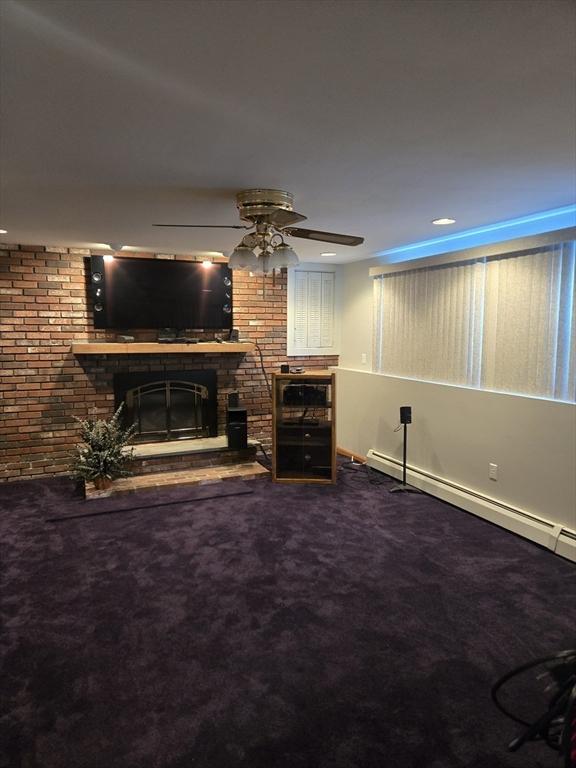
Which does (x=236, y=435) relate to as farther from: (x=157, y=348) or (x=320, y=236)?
(x=320, y=236)

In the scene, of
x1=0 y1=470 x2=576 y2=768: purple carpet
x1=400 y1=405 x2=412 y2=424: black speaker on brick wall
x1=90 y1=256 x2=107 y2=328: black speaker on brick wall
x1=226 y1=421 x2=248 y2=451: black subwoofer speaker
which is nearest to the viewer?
x1=0 y1=470 x2=576 y2=768: purple carpet

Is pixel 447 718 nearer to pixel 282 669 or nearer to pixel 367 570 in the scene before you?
pixel 282 669

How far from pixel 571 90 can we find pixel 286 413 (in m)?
3.76

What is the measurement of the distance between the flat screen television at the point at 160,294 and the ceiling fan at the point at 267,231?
2.33 metres

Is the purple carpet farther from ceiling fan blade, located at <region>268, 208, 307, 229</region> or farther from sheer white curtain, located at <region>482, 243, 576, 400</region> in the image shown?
ceiling fan blade, located at <region>268, 208, 307, 229</region>

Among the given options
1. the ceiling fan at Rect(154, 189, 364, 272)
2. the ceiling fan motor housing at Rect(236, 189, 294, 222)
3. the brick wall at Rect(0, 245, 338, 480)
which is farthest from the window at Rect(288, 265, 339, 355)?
the ceiling fan motor housing at Rect(236, 189, 294, 222)

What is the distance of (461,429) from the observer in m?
4.12

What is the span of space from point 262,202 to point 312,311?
3.28m

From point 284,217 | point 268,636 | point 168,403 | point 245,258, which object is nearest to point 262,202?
point 284,217

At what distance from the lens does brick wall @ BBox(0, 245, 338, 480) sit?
15.1 feet

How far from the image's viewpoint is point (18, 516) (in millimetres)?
3846

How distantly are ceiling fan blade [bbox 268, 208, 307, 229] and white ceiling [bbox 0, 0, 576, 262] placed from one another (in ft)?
0.49

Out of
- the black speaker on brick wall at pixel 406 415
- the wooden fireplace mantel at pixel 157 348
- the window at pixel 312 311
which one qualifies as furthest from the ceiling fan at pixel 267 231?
the window at pixel 312 311

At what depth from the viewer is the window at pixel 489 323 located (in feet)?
11.0
